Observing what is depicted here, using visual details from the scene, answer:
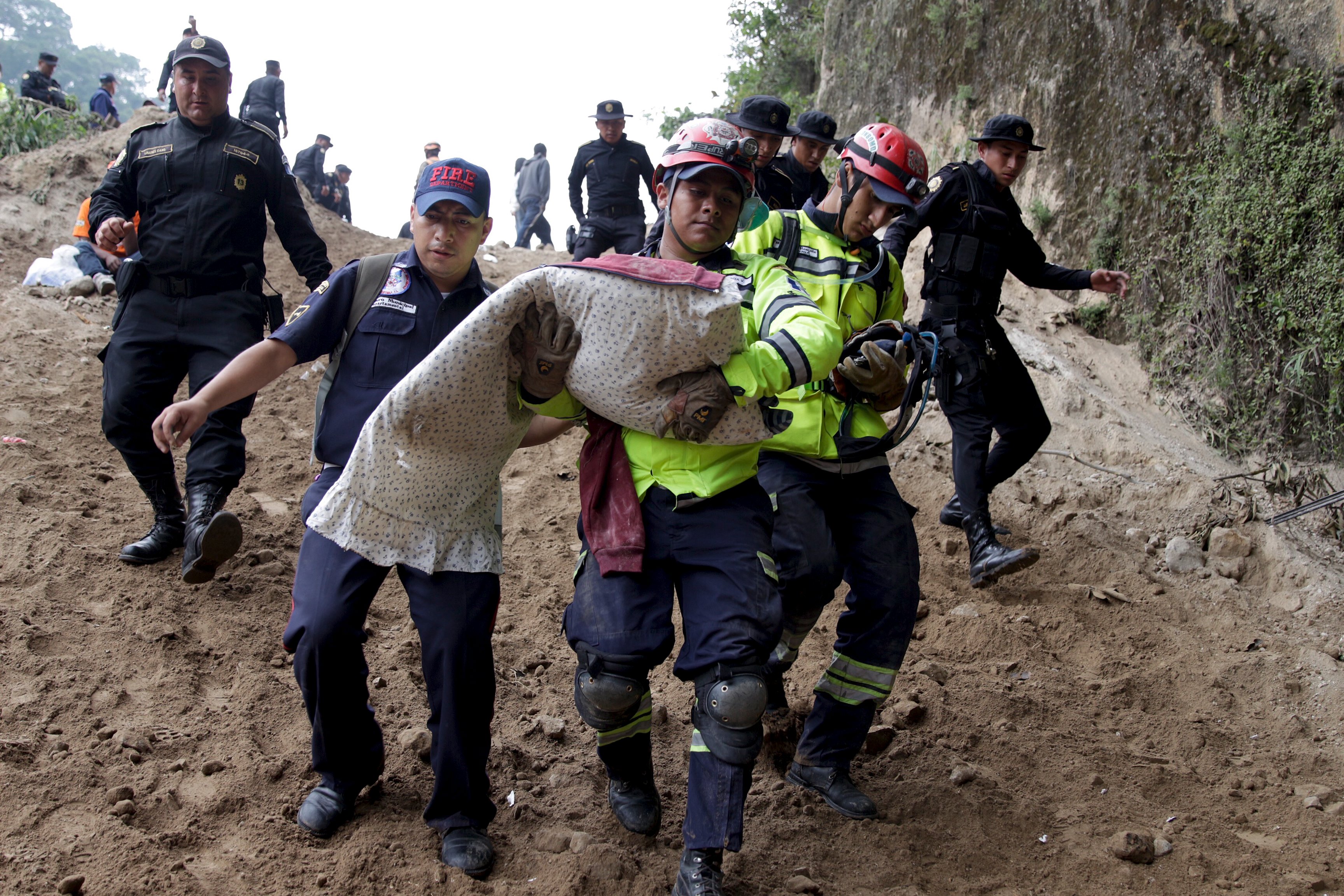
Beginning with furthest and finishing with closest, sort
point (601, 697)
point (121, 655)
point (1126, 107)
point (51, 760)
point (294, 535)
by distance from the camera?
point (1126, 107) < point (294, 535) < point (121, 655) < point (51, 760) < point (601, 697)

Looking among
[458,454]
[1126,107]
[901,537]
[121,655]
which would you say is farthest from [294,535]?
[1126,107]

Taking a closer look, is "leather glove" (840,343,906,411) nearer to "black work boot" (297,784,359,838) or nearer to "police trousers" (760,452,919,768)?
"police trousers" (760,452,919,768)

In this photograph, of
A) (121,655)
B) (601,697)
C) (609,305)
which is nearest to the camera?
(609,305)

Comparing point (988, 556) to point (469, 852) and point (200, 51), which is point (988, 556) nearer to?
point (469, 852)

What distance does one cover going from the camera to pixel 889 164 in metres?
3.32

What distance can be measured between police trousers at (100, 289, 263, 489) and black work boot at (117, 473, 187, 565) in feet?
0.37

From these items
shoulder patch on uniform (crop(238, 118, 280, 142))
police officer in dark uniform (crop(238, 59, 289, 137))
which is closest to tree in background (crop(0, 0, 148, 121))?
police officer in dark uniform (crop(238, 59, 289, 137))

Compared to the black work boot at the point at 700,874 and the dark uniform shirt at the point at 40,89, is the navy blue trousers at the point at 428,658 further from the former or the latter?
the dark uniform shirt at the point at 40,89

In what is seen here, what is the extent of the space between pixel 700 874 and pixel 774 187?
3.93m

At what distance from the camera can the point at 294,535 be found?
5211mm

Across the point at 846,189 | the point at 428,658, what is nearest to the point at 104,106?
the point at 846,189

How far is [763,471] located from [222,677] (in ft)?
7.45

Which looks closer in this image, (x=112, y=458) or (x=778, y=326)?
(x=778, y=326)

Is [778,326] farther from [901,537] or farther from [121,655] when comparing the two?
[121,655]
